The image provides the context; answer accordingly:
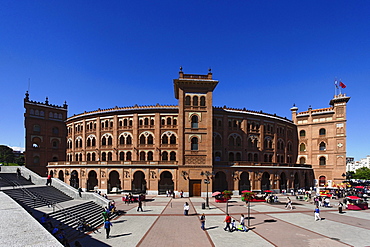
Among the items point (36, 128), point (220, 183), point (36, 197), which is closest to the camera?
point (36, 197)

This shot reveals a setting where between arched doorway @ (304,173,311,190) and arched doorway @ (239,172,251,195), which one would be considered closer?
arched doorway @ (239,172,251,195)

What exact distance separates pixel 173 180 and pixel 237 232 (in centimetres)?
2385

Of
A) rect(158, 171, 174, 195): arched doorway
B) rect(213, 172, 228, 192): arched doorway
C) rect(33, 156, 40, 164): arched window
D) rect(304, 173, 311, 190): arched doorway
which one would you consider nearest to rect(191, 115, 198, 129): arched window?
rect(158, 171, 174, 195): arched doorway

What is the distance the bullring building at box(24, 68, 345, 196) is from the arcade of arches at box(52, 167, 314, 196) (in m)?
0.17

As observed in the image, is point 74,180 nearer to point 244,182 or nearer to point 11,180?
point 11,180

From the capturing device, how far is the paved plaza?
16.8 metres

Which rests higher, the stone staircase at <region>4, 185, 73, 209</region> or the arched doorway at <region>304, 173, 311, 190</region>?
the stone staircase at <region>4, 185, 73, 209</region>

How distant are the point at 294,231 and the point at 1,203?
895 inches

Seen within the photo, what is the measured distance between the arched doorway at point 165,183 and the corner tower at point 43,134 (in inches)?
A: 1210

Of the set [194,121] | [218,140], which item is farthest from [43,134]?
[218,140]

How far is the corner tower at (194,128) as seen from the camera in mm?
41188

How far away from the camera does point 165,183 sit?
45438 millimetres

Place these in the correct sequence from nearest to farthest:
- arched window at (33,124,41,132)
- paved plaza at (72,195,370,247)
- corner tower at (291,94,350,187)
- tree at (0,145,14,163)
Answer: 1. paved plaza at (72,195,370,247)
2. arched window at (33,124,41,132)
3. corner tower at (291,94,350,187)
4. tree at (0,145,14,163)

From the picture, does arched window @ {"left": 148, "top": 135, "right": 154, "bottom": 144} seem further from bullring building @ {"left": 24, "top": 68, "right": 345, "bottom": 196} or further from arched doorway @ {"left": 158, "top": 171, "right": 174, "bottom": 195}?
arched doorway @ {"left": 158, "top": 171, "right": 174, "bottom": 195}
